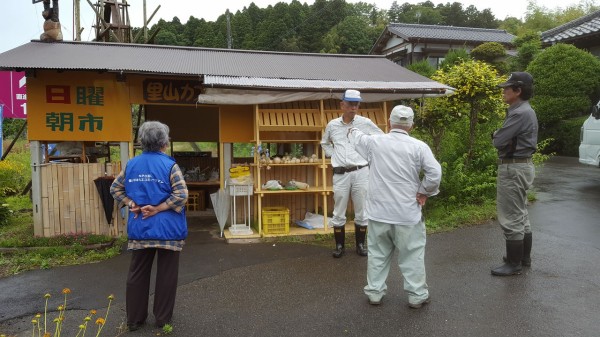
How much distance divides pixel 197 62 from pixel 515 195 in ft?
18.7

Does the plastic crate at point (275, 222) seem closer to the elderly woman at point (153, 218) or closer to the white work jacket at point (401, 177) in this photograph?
the white work jacket at point (401, 177)

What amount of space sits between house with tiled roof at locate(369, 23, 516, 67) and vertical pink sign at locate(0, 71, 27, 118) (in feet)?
58.0

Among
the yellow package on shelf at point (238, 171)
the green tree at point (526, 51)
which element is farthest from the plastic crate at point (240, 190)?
the green tree at point (526, 51)

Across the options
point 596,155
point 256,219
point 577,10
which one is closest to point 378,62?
point 256,219

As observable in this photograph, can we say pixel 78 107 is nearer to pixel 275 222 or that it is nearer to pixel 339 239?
pixel 275 222

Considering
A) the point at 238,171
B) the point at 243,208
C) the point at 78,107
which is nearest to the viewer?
the point at 78,107

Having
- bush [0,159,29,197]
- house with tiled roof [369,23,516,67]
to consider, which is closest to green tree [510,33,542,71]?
house with tiled roof [369,23,516,67]

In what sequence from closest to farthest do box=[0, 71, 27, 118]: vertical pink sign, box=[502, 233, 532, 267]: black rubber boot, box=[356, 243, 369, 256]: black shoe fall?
1. box=[502, 233, 532, 267]: black rubber boot
2. box=[356, 243, 369, 256]: black shoe
3. box=[0, 71, 27, 118]: vertical pink sign

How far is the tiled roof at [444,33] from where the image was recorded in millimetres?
24609

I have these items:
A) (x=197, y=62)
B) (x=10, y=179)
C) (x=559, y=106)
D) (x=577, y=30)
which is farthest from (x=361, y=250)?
(x=577, y=30)

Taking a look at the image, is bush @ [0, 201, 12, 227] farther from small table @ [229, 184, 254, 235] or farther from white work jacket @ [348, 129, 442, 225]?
white work jacket @ [348, 129, 442, 225]

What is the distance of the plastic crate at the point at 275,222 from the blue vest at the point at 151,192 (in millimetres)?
3514

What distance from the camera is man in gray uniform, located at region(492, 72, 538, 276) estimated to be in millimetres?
5066

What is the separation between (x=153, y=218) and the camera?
12.8 ft
